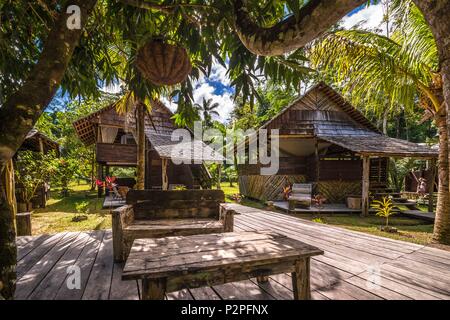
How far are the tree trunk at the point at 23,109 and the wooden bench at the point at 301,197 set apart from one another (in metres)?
10.4

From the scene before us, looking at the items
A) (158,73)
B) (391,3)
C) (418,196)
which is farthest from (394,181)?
(158,73)

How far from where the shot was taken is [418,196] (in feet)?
53.3

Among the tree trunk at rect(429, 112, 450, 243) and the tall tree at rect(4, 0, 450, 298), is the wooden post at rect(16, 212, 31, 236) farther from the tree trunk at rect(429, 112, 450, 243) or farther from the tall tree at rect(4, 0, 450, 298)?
the tree trunk at rect(429, 112, 450, 243)

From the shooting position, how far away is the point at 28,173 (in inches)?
400

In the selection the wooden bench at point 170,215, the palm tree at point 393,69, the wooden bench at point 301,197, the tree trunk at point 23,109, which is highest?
the palm tree at point 393,69

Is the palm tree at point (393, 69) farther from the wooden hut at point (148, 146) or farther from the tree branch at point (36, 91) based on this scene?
the wooden hut at point (148, 146)

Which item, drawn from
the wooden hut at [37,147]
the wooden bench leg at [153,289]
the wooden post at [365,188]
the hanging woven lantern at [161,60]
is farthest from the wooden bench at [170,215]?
the wooden hut at [37,147]

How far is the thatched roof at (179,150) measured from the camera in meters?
12.6

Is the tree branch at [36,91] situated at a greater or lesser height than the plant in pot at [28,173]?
greater

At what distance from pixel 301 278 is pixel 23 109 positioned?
8.87 ft

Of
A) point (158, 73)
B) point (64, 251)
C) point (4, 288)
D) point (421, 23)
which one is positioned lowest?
point (64, 251)

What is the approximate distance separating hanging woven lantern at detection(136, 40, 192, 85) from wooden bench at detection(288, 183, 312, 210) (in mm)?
9245

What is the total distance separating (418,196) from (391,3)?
1637cm
